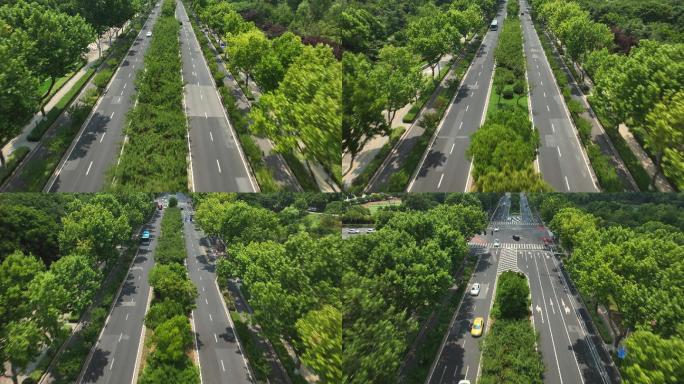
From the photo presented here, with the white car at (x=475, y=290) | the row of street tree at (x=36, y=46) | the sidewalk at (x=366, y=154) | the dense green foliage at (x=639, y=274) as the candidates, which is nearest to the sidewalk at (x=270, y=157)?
the sidewalk at (x=366, y=154)

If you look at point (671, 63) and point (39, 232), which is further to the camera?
point (39, 232)

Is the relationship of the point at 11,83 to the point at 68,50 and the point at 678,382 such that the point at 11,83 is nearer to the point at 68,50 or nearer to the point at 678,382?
the point at 68,50

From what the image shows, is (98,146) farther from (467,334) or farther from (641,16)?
(641,16)

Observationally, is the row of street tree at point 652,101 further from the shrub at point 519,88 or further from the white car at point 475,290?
the white car at point 475,290

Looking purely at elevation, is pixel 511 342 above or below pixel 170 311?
below

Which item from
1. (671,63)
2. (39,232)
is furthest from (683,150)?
(39,232)

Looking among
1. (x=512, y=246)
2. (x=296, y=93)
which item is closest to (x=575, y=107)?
(x=296, y=93)
